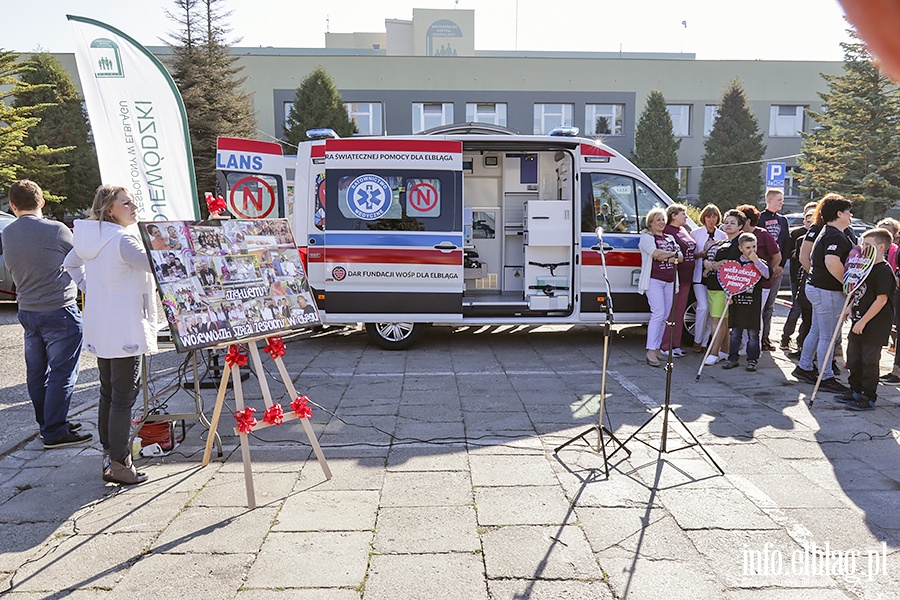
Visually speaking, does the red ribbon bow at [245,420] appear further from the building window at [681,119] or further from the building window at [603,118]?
the building window at [681,119]

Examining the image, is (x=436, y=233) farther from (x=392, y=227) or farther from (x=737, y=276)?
(x=737, y=276)

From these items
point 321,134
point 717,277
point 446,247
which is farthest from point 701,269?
point 321,134

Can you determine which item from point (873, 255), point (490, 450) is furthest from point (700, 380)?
point (490, 450)

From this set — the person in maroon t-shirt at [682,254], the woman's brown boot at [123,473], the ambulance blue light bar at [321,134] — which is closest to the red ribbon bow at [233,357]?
the woman's brown boot at [123,473]

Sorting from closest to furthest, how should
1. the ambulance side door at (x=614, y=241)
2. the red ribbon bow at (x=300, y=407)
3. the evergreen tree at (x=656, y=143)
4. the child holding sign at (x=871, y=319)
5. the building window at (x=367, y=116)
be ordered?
the red ribbon bow at (x=300, y=407) → the child holding sign at (x=871, y=319) → the ambulance side door at (x=614, y=241) → the evergreen tree at (x=656, y=143) → the building window at (x=367, y=116)

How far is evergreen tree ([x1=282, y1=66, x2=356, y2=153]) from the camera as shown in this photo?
30.2m

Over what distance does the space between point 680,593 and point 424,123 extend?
109 feet

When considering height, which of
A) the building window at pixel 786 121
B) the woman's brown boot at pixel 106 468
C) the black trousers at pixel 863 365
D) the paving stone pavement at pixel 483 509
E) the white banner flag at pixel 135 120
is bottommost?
the paving stone pavement at pixel 483 509

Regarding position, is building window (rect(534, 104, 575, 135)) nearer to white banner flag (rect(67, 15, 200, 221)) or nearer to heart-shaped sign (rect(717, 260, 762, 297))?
heart-shaped sign (rect(717, 260, 762, 297))

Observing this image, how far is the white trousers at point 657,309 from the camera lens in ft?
26.0

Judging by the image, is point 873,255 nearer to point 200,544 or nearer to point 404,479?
point 404,479

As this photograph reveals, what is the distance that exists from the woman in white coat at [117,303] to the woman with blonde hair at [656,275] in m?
5.67

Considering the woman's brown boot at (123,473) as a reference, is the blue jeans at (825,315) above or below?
above

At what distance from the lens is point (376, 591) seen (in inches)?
118
